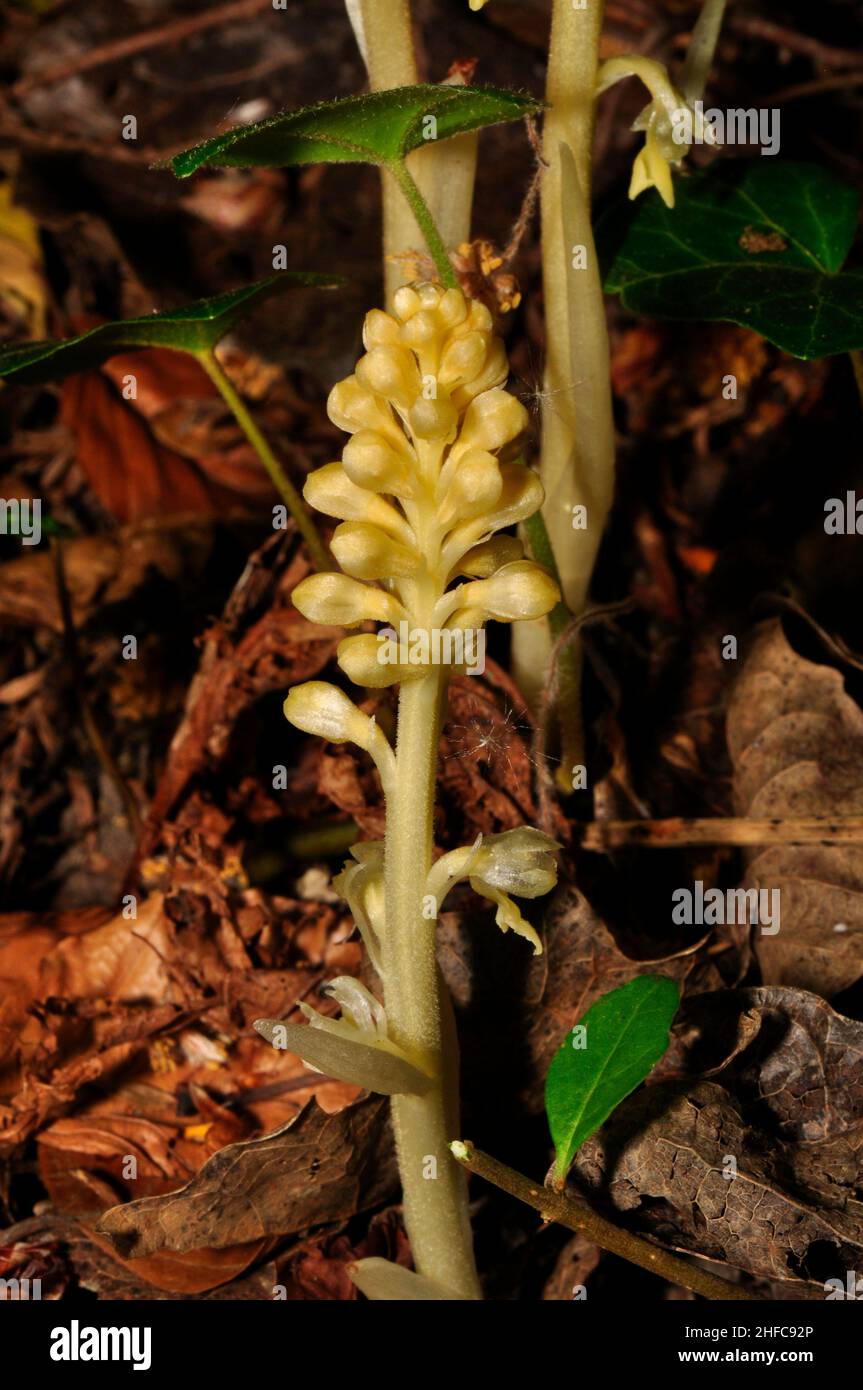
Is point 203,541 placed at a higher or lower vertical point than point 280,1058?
higher

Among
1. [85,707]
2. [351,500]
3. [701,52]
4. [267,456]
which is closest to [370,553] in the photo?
[351,500]

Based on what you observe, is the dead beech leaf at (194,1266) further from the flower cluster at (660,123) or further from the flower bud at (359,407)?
the flower cluster at (660,123)

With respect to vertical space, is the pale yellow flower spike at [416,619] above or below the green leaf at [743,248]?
below

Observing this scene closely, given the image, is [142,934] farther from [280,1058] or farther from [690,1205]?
[690,1205]

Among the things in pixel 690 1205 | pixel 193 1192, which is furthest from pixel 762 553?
pixel 193 1192

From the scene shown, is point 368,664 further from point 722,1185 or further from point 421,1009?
point 722,1185

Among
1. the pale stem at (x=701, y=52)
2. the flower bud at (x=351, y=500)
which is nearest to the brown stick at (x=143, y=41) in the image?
the pale stem at (x=701, y=52)
